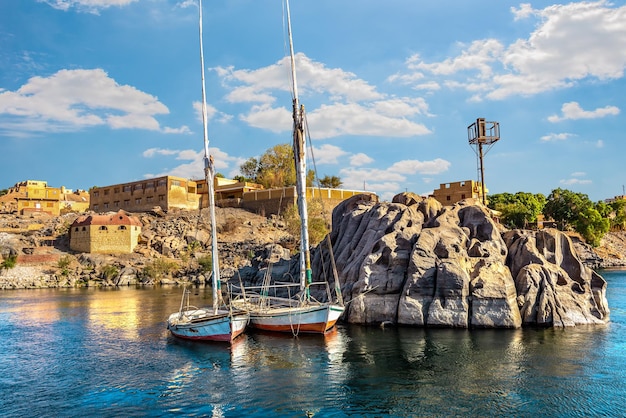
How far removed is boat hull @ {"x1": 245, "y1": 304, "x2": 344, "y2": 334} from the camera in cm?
3297

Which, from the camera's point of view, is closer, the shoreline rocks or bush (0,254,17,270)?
the shoreline rocks

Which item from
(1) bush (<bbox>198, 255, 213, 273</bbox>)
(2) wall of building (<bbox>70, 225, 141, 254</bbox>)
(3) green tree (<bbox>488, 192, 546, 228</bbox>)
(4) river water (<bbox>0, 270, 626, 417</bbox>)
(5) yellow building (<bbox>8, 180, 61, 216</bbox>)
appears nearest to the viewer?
(4) river water (<bbox>0, 270, 626, 417</bbox>)

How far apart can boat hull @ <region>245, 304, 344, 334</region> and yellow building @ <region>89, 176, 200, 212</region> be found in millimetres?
79296

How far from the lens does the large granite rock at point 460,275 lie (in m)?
33.8

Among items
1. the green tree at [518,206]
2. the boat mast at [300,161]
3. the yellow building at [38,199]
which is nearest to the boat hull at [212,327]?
the boat mast at [300,161]

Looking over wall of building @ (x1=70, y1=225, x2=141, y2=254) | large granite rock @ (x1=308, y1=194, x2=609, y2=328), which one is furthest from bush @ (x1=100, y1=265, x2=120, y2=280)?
large granite rock @ (x1=308, y1=194, x2=609, y2=328)

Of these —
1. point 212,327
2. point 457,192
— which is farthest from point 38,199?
point 212,327

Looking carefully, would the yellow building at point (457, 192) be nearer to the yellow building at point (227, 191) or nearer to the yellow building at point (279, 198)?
the yellow building at point (279, 198)

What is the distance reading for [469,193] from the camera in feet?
273

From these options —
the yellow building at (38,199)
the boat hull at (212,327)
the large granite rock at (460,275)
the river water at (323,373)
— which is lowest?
the river water at (323,373)

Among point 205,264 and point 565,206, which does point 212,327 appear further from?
point 565,206

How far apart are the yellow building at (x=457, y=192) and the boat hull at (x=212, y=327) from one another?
188 ft

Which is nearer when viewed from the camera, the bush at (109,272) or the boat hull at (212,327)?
the boat hull at (212,327)

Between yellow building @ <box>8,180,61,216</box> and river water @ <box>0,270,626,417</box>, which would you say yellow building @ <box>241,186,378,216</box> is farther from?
river water @ <box>0,270,626,417</box>
